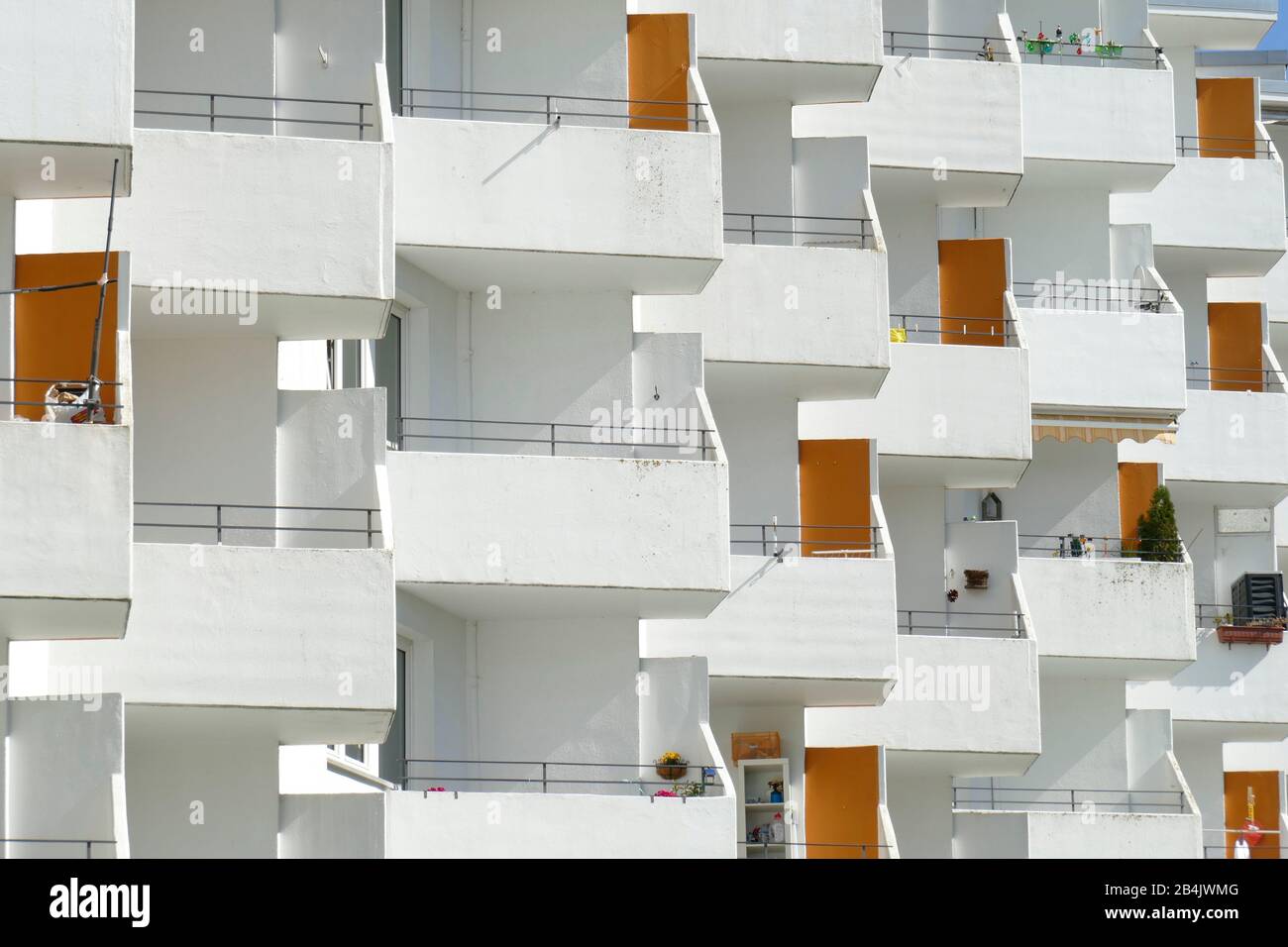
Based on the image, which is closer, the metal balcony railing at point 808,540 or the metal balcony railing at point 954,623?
the metal balcony railing at point 808,540

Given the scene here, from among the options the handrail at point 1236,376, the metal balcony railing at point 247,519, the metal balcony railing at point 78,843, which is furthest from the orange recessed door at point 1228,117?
the metal balcony railing at point 78,843

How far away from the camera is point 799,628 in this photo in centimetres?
3422

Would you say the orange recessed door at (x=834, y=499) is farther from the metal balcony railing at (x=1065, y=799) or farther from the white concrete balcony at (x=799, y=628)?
the metal balcony railing at (x=1065, y=799)

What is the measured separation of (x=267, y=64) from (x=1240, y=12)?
827 inches

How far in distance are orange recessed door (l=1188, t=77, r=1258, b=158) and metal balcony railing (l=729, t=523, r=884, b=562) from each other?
12.2m

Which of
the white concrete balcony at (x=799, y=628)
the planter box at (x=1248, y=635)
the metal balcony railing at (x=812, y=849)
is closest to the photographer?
the white concrete balcony at (x=799, y=628)

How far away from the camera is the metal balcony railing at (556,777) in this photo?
3127 centimetres

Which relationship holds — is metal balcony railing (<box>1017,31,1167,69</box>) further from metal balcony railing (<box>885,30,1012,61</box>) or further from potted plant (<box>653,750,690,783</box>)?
potted plant (<box>653,750,690,783</box>)

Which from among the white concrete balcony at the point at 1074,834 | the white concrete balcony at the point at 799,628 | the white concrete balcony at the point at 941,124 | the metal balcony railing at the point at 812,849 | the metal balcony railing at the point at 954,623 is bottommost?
the metal balcony railing at the point at 812,849

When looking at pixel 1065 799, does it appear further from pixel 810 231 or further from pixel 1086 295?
pixel 810 231

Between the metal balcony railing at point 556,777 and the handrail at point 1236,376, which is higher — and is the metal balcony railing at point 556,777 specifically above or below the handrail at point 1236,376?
below

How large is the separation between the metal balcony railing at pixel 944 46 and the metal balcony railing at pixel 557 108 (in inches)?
295

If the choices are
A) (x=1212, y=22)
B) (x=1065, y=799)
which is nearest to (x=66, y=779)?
(x=1065, y=799)

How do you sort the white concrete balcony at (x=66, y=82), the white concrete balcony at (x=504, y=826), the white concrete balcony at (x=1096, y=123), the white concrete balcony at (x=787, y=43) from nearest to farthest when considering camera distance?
1. the white concrete balcony at (x=66, y=82)
2. the white concrete balcony at (x=504, y=826)
3. the white concrete balcony at (x=787, y=43)
4. the white concrete balcony at (x=1096, y=123)
